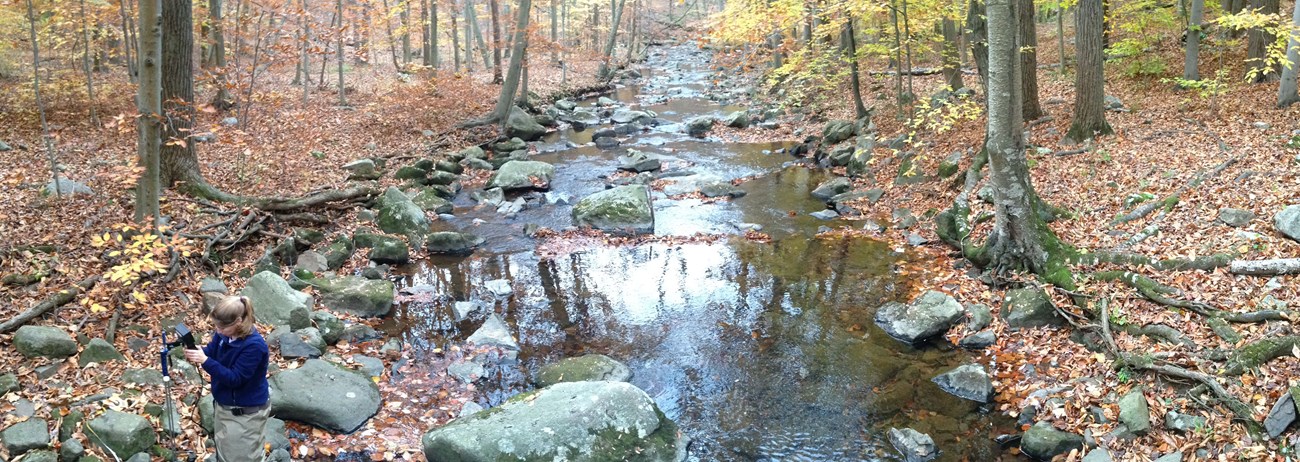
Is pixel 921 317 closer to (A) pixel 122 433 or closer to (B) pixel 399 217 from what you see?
(A) pixel 122 433

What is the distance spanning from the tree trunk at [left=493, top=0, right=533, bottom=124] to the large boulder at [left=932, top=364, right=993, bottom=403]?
686 inches

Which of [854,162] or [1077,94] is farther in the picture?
[854,162]

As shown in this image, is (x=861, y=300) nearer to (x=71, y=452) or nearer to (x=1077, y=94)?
(x=1077, y=94)

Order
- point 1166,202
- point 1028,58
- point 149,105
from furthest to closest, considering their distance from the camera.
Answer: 1. point 1028,58
2. point 1166,202
3. point 149,105

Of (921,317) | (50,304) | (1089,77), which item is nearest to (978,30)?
(1089,77)

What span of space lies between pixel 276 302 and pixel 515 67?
48.6 ft

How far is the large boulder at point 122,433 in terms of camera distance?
550cm

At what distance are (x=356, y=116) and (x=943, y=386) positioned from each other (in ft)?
Answer: 61.8

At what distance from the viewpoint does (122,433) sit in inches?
218

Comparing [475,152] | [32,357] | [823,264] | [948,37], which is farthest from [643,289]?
[948,37]

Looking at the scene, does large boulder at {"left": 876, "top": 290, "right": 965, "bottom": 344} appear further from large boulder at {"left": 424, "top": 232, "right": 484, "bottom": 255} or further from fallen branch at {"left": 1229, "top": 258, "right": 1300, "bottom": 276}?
large boulder at {"left": 424, "top": 232, "right": 484, "bottom": 255}

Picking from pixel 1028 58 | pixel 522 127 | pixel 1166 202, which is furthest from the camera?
pixel 522 127

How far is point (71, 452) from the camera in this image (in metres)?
5.36

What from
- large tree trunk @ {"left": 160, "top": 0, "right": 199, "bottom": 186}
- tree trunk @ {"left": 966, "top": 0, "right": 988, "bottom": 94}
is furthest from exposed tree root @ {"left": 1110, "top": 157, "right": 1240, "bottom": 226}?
large tree trunk @ {"left": 160, "top": 0, "right": 199, "bottom": 186}
